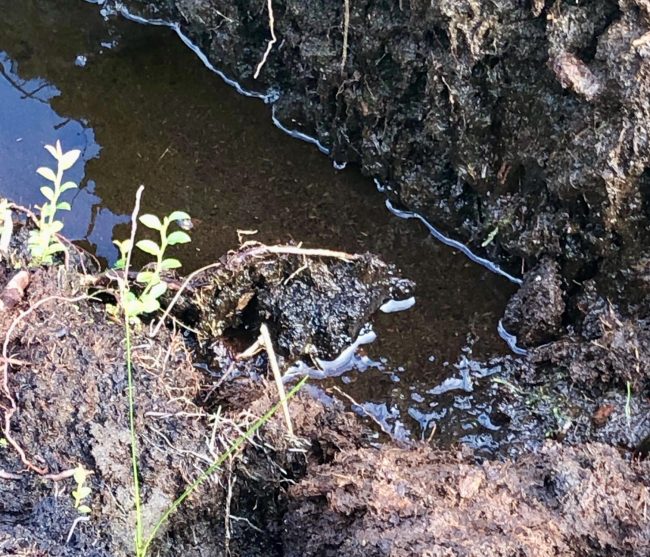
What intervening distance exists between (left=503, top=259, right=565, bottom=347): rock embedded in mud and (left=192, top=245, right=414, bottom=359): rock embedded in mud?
550mm

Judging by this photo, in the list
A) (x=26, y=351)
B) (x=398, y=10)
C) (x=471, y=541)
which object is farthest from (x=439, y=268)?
(x=26, y=351)

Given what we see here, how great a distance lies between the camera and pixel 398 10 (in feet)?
8.99

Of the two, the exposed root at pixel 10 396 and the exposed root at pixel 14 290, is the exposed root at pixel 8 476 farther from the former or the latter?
the exposed root at pixel 14 290

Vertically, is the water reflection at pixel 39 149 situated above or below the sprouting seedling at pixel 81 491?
above

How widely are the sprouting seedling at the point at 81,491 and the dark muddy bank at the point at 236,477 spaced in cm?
2

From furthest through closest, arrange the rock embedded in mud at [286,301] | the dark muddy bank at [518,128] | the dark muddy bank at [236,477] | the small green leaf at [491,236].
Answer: the small green leaf at [491,236] < the rock embedded in mud at [286,301] < the dark muddy bank at [518,128] < the dark muddy bank at [236,477]

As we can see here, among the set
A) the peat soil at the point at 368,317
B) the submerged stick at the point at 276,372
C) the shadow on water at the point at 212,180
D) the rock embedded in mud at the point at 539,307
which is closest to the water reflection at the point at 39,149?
the shadow on water at the point at 212,180

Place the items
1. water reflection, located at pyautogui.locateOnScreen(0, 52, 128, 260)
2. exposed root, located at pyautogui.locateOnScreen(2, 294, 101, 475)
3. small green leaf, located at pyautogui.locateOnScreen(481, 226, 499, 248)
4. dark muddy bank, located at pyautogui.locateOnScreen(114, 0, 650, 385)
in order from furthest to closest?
water reflection, located at pyautogui.locateOnScreen(0, 52, 128, 260) → small green leaf, located at pyautogui.locateOnScreen(481, 226, 499, 248) → dark muddy bank, located at pyautogui.locateOnScreen(114, 0, 650, 385) → exposed root, located at pyautogui.locateOnScreen(2, 294, 101, 475)

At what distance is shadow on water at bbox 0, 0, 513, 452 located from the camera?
103 inches

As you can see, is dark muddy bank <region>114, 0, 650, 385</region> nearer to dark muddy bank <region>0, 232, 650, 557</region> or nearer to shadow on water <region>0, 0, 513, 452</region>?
shadow on water <region>0, 0, 513, 452</region>

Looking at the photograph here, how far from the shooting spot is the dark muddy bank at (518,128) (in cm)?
233

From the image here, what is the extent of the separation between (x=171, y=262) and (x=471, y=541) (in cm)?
116

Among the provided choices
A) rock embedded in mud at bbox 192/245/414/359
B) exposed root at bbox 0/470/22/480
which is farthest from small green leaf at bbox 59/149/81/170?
exposed root at bbox 0/470/22/480

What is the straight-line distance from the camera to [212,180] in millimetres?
3131
